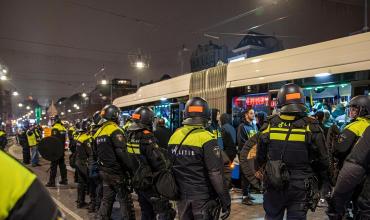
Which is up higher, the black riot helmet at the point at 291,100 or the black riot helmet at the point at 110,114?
the black riot helmet at the point at 291,100

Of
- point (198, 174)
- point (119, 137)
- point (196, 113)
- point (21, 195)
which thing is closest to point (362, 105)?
point (196, 113)

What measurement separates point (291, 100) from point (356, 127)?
0.89 metres

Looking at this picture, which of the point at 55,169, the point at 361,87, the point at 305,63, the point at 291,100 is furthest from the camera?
the point at 55,169

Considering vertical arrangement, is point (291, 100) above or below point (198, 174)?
above

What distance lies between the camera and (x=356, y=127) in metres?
4.28

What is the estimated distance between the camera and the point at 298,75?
26.2ft

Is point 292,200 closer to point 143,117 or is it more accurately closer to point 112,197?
point 143,117

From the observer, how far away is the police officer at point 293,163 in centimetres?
386

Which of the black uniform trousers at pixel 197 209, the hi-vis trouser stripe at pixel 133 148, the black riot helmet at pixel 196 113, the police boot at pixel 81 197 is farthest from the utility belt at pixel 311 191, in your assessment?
the police boot at pixel 81 197

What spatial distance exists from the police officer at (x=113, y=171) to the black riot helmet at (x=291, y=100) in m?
2.75

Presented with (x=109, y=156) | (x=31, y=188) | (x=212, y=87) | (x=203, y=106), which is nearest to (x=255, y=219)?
(x=109, y=156)

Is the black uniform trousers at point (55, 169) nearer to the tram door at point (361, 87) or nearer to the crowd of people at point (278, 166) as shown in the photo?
the crowd of people at point (278, 166)

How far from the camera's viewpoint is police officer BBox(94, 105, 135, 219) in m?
5.81

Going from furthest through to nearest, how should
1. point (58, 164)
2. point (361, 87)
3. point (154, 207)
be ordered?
1. point (58, 164)
2. point (361, 87)
3. point (154, 207)
